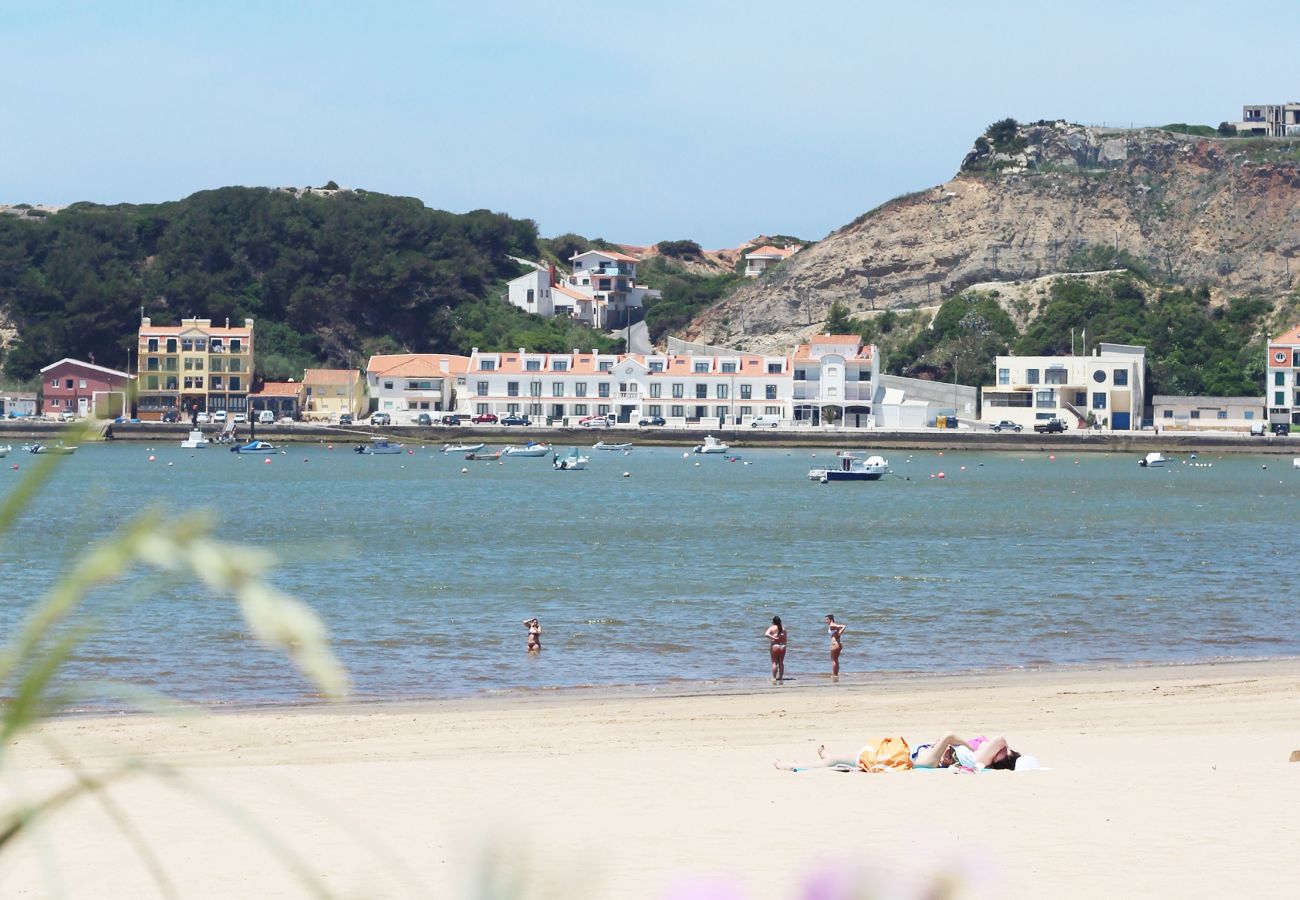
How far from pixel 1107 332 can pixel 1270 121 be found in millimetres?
46841

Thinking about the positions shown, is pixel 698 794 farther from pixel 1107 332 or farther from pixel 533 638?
pixel 1107 332

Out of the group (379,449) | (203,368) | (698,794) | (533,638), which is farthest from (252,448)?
(698,794)

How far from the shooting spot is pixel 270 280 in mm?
136375

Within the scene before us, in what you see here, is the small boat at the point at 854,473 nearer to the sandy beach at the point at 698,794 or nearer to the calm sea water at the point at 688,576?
the calm sea water at the point at 688,576

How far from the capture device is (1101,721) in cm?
1702

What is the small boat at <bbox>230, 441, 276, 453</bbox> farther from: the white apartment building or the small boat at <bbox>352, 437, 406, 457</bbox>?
the white apartment building

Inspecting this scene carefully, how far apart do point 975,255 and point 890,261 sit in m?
6.94

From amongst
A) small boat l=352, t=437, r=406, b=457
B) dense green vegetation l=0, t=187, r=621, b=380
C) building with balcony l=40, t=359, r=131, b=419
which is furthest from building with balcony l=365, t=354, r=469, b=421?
building with balcony l=40, t=359, r=131, b=419

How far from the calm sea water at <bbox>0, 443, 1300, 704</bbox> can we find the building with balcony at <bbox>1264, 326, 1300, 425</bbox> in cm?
2766

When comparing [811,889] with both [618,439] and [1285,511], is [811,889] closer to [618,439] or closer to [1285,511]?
[1285,511]

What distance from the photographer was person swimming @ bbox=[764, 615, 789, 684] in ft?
69.2

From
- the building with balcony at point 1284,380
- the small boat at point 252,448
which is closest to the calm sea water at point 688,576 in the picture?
the small boat at point 252,448

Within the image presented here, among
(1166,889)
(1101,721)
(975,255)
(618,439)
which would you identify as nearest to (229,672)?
(1101,721)

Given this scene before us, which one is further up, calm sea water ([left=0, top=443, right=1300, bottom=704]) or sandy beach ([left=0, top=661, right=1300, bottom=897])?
sandy beach ([left=0, top=661, right=1300, bottom=897])
